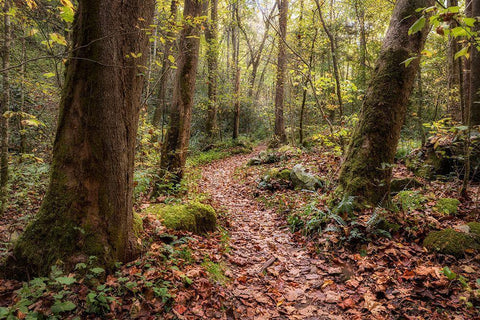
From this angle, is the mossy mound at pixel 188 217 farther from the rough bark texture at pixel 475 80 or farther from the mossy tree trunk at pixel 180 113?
the rough bark texture at pixel 475 80

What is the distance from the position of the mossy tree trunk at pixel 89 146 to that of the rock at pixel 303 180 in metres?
5.46

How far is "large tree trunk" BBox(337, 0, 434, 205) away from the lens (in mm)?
4621

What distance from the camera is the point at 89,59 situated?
2.45 m

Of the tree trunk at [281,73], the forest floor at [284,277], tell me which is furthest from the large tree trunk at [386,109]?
the tree trunk at [281,73]

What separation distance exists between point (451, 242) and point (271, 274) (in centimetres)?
257

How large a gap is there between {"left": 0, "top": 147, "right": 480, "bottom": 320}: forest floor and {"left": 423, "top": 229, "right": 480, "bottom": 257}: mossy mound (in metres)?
0.11

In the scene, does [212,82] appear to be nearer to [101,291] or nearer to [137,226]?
[137,226]

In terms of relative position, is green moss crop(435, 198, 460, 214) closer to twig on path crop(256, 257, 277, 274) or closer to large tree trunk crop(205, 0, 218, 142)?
twig on path crop(256, 257, 277, 274)

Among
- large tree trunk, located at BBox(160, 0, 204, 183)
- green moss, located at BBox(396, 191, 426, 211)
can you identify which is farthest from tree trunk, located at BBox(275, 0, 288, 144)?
green moss, located at BBox(396, 191, 426, 211)

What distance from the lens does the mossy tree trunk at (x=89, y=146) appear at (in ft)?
8.35

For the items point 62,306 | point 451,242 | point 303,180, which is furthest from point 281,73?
point 62,306

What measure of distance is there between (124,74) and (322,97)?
1671cm

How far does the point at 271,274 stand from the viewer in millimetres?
3828

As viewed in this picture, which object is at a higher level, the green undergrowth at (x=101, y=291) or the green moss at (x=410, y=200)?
the green moss at (x=410, y=200)
